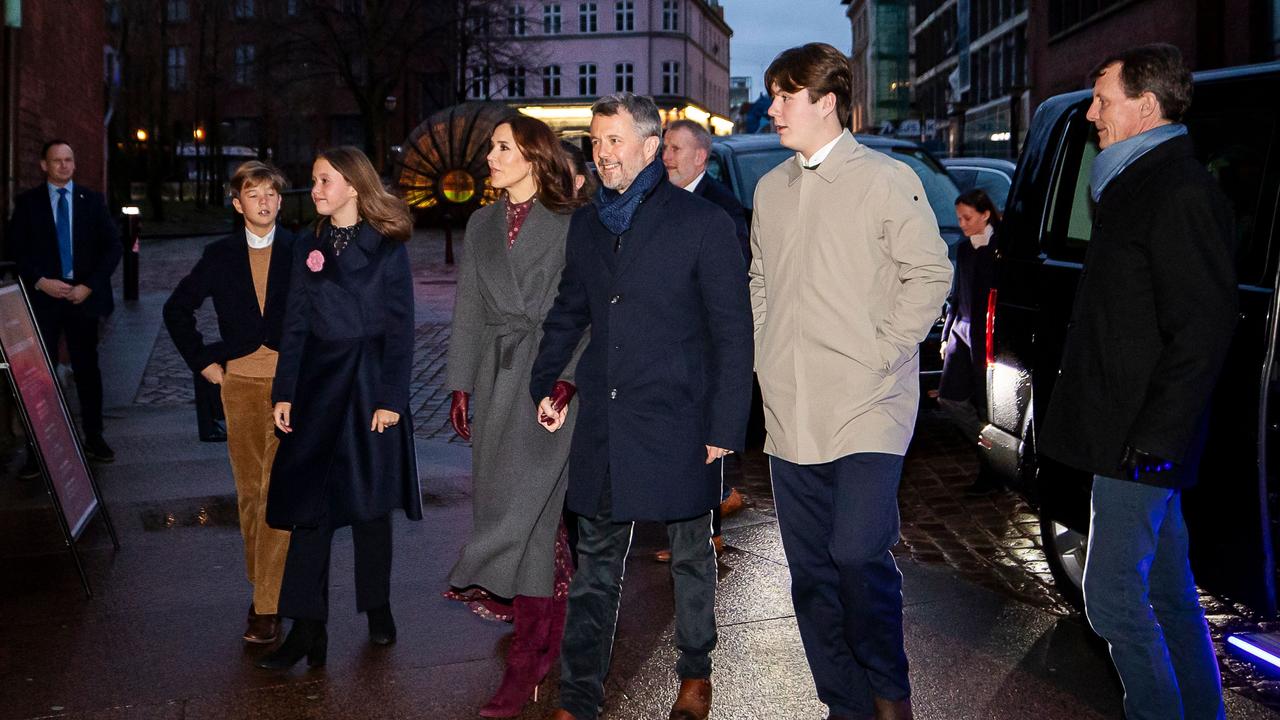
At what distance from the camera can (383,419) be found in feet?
16.7

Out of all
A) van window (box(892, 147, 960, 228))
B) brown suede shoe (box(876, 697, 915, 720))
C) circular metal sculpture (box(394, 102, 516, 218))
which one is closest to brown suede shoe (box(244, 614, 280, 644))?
brown suede shoe (box(876, 697, 915, 720))

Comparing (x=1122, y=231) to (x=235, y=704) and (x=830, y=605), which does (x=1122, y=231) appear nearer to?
(x=830, y=605)

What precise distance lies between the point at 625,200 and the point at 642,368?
50cm

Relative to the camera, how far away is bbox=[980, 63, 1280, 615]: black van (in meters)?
4.10

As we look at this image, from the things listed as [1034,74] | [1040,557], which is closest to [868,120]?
[1034,74]

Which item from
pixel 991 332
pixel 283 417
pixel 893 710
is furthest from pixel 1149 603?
pixel 283 417

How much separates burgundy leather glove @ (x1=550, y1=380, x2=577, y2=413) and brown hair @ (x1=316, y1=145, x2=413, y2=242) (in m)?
1.02

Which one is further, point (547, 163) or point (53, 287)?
point (53, 287)

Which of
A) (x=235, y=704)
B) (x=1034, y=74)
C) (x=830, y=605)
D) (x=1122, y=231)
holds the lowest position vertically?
(x=235, y=704)

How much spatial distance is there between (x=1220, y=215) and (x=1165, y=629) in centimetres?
110

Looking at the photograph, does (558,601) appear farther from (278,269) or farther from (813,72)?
(813,72)

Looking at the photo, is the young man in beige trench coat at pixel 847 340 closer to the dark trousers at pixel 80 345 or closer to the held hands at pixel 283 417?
the held hands at pixel 283 417

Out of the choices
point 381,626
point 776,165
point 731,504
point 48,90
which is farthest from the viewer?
point 48,90

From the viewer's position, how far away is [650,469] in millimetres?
4270
